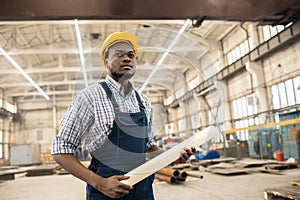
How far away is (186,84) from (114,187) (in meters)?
0.50

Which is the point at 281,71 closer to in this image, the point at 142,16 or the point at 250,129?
the point at 250,129

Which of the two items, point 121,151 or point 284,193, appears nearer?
point 121,151

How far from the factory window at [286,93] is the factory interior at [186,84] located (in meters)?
0.04

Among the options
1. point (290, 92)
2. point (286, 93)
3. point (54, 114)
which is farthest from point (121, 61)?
point (54, 114)

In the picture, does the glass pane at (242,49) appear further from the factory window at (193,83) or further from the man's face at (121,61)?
the man's face at (121,61)

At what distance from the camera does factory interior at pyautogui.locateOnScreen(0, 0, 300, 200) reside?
130cm

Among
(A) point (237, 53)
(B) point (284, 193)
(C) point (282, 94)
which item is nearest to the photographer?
(B) point (284, 193)

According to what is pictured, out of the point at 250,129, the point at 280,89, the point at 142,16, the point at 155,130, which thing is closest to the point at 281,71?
the point at 280,89

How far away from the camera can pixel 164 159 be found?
113 centimetres

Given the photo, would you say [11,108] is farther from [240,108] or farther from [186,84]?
[186,84]

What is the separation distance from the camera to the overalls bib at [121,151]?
3.81ft

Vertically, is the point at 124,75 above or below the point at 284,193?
above

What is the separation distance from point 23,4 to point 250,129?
10.2m

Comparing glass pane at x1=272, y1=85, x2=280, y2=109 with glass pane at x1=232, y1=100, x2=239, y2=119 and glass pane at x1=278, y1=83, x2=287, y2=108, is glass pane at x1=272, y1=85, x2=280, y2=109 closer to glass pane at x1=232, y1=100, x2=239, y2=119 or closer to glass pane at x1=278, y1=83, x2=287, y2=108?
glass pane at x1=278, y1=83, x2=287, y2=108
